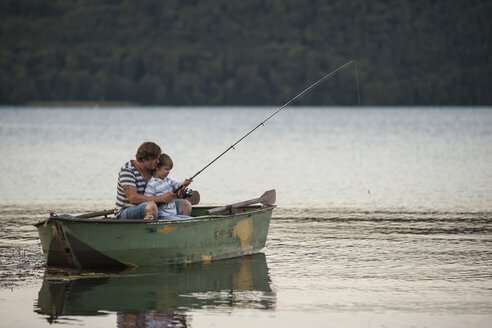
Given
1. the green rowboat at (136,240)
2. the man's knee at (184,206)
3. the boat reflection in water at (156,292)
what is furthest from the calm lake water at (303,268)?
the man's knee at (184,206)

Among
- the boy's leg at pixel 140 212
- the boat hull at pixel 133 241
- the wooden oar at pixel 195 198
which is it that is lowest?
the boat hull at pixel 133 241

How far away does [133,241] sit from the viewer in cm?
1100

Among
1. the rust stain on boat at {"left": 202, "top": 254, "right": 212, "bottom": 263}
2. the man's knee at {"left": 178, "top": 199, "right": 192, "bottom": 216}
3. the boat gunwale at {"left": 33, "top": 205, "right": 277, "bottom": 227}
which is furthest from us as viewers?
the man's knee at {"left": 178, "top": 199, "right": 192, "bottom": 216}

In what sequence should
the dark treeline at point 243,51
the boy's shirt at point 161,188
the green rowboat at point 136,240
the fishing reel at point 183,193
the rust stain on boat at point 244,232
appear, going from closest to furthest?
the green rowboat at point 136,240 → the boy's shirt at point 161,188 → the fishing reel at point 183,193 → the rust stain on boat at point 244,232 → the dark treeline at point 243,51

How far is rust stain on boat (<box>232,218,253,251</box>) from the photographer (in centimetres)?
1205

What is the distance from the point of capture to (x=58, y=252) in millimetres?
11016

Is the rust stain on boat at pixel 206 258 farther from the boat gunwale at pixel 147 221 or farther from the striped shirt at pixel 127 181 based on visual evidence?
the striped shirt at pixel 127 181

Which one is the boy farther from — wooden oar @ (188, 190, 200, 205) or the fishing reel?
wooden oar @ (188, 190, 200, 205)

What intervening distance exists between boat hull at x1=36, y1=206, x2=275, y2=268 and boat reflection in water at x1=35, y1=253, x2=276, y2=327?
118mm

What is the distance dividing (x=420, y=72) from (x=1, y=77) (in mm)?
58838

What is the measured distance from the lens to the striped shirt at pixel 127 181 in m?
11.2

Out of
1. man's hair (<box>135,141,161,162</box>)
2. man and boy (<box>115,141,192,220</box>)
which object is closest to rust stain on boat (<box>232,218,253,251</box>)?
man and boy (<box>115,141,192,220</box>)

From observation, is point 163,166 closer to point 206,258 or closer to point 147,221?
point 147,221

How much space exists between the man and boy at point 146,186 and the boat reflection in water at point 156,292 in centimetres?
64
